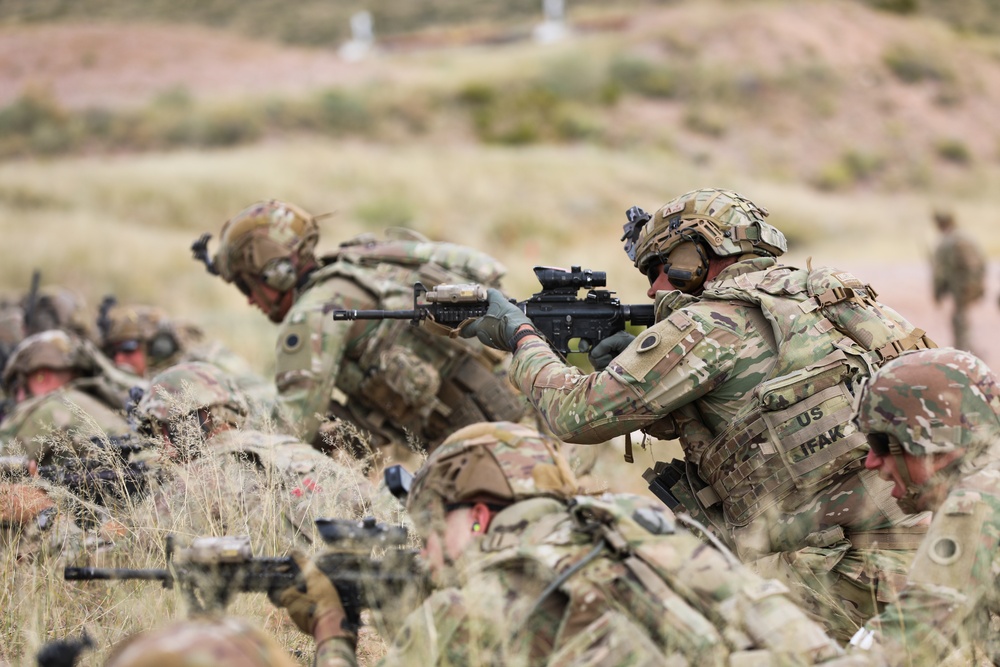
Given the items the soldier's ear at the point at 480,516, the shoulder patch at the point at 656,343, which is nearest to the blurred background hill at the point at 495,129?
the shoulder patch at the point at 656,343

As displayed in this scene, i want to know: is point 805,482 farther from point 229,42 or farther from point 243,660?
point 229,42

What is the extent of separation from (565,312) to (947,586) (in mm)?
2372

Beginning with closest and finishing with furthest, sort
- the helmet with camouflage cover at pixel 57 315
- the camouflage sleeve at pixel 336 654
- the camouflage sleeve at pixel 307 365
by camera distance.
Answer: the camouflage sleeve at pixel 336 654
the camouflage sleeve at pixel 307 365
the helmet with camouflage cover at pixel 57 315

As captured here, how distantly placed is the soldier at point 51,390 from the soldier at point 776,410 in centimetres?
359

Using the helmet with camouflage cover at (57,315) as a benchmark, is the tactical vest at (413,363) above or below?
above

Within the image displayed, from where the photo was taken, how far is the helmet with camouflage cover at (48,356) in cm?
766

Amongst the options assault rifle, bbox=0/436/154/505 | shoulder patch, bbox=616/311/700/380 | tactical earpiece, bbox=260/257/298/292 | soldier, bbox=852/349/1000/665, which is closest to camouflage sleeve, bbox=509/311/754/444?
shoulder patch, bbox=616/311/700/380

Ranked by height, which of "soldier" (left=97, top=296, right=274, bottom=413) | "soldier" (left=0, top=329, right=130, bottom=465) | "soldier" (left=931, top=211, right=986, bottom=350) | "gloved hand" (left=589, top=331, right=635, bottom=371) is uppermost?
"gloved hand" (left=589, top=331, right=635, bottom=371)

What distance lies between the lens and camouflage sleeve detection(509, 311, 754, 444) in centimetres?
444

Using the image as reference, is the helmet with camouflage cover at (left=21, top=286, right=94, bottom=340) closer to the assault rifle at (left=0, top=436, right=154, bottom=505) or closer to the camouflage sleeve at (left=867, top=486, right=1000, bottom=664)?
the assault rifle at (left=0, top=436, right=154, bottom=505)

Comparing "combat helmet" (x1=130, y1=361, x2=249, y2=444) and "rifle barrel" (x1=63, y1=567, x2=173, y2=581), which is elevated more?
"rifle barrel" (x1=63, y1=567, x2=173, y2=581)

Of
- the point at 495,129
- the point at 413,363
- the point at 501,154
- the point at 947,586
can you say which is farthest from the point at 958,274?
the point at 495,129

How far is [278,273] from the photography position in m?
7.14

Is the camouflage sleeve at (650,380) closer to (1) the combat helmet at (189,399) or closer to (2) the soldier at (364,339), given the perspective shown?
(1) the combat helmet at (189,399)
